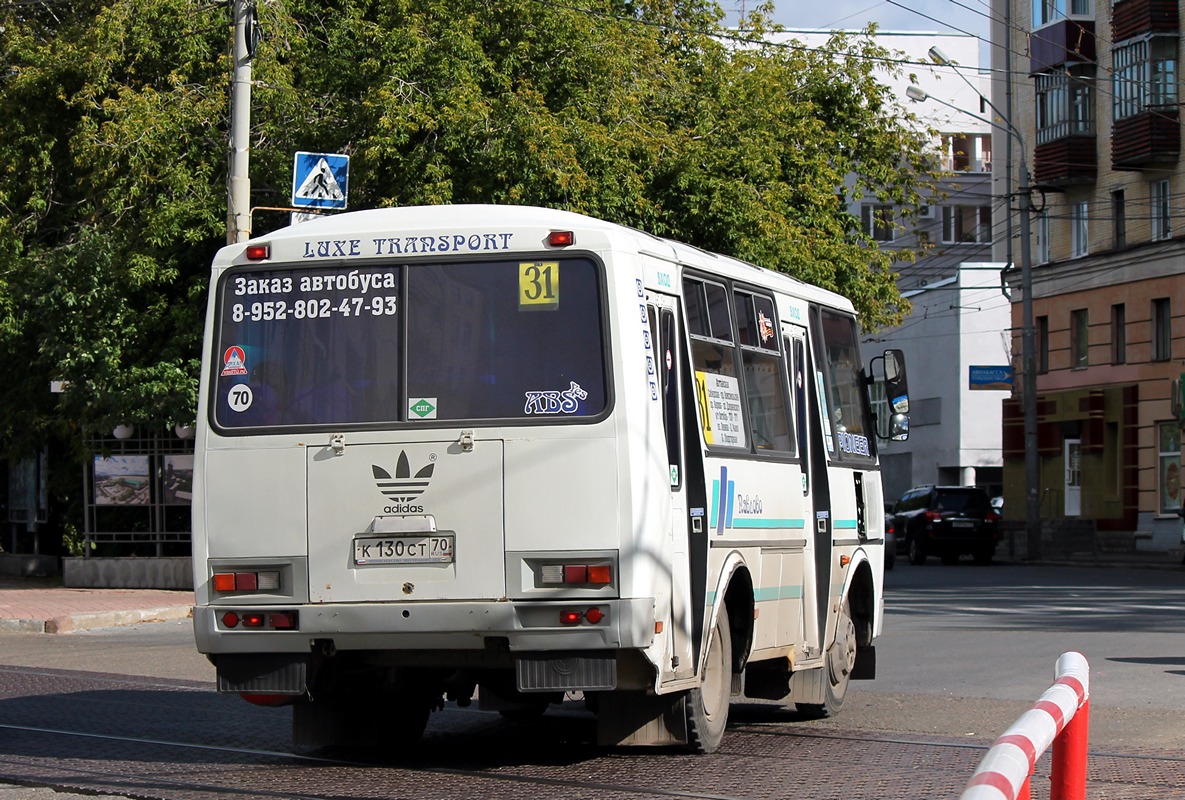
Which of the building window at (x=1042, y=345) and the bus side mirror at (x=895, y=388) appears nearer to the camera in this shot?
the bus side mirror at (x=895, y=388)

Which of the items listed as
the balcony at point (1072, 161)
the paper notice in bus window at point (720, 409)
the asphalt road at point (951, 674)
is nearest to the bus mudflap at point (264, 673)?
the asphalt road at point (951, 674)

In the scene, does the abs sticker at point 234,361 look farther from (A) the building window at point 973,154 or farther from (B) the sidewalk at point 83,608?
(A) the building window at point 973,154

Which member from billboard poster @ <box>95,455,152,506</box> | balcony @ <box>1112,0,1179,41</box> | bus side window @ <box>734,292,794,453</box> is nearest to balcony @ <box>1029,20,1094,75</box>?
balcony @ <box>1112,0,1179,41</box>

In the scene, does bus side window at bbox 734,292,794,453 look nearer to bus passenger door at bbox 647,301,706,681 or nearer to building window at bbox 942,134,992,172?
bus passenger door at bbox 647,301,706,681

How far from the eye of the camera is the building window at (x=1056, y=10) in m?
44.8

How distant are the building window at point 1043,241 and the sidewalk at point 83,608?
2830cm

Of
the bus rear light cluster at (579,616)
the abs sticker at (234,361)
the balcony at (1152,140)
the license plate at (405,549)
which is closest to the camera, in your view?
the bus rear light cluster at (579,616)

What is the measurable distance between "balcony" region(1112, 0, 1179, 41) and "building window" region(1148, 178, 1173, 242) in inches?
138

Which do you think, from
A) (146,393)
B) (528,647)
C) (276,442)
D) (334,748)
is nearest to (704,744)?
(528,647)

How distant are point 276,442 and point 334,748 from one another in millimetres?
2016

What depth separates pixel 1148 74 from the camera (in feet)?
137

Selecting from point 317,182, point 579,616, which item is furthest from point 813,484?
point 317,182

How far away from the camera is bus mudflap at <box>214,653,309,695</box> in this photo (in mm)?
8625

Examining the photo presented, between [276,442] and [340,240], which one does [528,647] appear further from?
[340,240]
